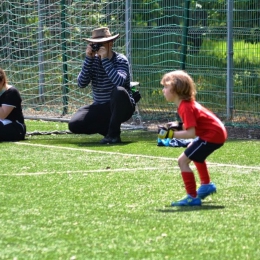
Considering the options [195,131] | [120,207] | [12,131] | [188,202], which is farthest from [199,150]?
[12,131]

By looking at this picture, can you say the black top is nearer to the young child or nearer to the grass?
the grass

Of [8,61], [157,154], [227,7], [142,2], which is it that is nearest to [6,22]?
[8,61]

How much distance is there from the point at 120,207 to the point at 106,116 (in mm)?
5074

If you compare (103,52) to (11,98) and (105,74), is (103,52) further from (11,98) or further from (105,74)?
(11,98)

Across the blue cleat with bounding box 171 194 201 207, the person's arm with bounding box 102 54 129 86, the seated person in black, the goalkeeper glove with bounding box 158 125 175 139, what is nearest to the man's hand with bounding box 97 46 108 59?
the person's arm with bounding box 102 54 129 86

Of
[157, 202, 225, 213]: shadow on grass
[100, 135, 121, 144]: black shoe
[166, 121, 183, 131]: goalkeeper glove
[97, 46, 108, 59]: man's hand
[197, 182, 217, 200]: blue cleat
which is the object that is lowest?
[100, 135, 121, 144]: black shoe

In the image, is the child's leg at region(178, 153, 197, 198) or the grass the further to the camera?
the child's leg at region(178, 153, 197, 198)

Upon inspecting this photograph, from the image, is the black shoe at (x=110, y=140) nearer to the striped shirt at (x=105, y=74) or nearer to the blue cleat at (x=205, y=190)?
the striped shirt at (x=105, y=74)

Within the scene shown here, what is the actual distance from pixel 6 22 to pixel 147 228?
11.6 m

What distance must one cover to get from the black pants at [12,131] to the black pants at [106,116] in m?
0.66

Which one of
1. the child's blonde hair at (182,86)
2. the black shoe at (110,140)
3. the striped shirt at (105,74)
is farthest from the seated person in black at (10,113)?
the child's blonde hair at (182,86)

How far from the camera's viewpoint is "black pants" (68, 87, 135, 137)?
11328 mm

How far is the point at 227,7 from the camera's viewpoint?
13406 millimetres

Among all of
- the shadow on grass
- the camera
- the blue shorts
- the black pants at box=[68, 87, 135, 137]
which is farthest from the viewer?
the camera
